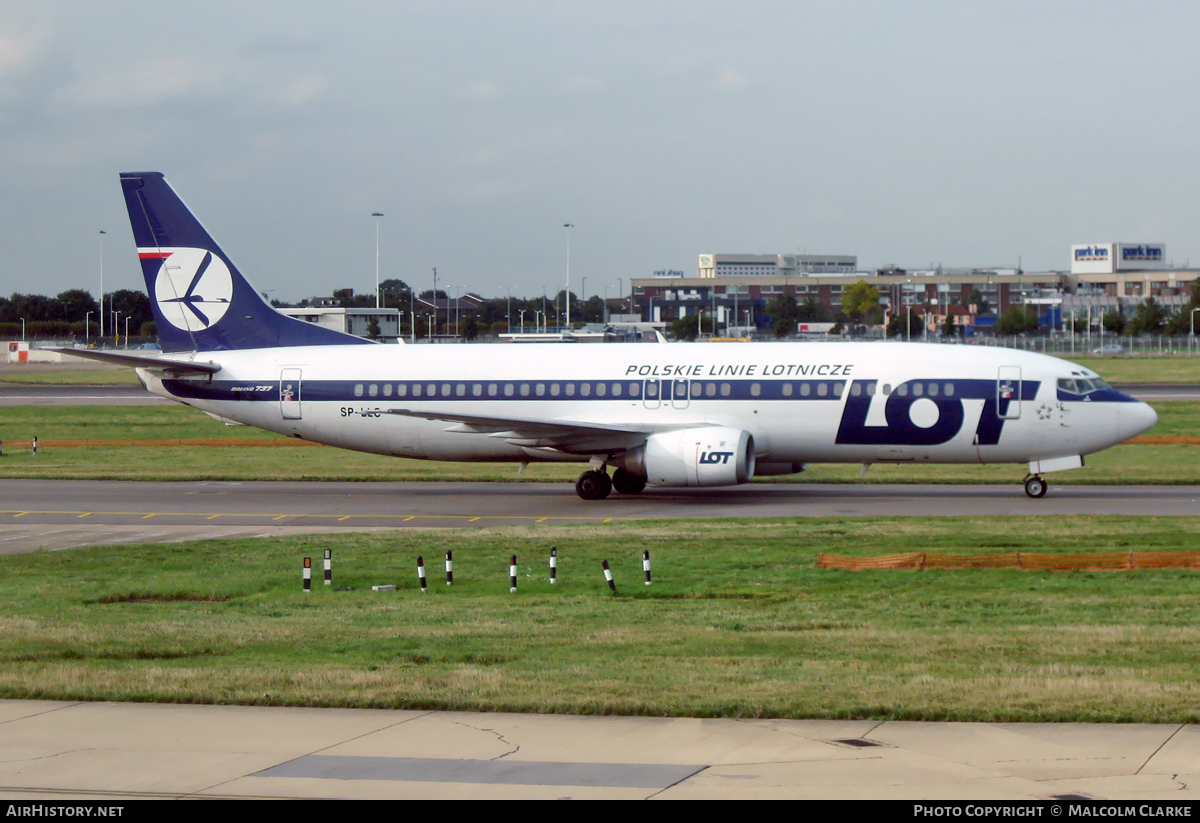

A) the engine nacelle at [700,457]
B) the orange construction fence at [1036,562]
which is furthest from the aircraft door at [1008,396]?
the orange construction fence at [1036,562]

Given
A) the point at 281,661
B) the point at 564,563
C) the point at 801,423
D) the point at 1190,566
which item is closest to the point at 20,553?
the point at 564,563

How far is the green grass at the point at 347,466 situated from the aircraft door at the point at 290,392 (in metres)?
4.77

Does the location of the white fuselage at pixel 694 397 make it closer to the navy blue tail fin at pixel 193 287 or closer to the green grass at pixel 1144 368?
the navy blue tail fin at pixel 193 287

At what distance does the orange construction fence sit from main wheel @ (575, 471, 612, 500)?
518 inches

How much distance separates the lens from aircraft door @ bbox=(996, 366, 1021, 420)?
33.6 meters

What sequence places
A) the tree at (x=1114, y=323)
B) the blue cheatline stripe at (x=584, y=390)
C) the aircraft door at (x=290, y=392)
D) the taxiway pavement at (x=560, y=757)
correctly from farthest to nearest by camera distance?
the tree at (x=1114, y=323) → the aircraft door at (x=290, y=392) → the blue cheatline stripe at (x=584, y=390) → the taxiway pavement at (x=560, y=757)

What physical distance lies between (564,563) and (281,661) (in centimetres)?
877

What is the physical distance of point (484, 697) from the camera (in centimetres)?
1330

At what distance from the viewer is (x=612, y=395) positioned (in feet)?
117

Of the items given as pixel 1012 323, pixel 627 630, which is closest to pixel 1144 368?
pixel 1012 323

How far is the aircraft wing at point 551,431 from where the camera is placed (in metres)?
33.9

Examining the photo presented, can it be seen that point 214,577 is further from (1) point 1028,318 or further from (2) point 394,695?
(1) point 1028,318

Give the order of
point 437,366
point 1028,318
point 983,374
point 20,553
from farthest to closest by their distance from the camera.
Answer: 1. point 1028,318
2. point 437,366
3. point 983,374
4. point 20,553

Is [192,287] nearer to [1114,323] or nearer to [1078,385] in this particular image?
[1078,385]
